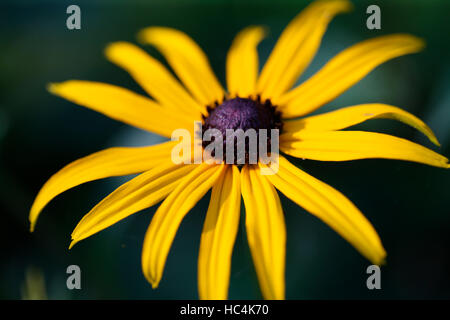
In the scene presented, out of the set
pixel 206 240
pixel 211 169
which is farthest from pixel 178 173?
pixel 206 240

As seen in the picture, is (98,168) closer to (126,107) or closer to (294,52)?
(126,107)

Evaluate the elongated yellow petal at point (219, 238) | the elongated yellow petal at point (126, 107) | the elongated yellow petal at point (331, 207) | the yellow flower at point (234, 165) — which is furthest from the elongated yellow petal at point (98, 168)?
the elongated yellow petal at point (331, 207)

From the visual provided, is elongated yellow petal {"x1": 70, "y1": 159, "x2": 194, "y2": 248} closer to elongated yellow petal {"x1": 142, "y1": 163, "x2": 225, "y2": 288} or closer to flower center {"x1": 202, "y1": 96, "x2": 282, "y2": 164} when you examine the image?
elongated yellow petal {"x1": 142, "y1": 163, "x2": 225, "y2": 288}

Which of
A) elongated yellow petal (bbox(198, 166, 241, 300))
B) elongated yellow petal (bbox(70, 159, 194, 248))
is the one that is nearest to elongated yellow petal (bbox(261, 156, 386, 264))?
elongated yellow petal (bbox(198, 166, 241, 300))

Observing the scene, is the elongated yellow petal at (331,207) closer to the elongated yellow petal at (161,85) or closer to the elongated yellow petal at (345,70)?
the elongated yellow petal at (345,70)

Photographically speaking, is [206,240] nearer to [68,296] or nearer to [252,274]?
[252,274]

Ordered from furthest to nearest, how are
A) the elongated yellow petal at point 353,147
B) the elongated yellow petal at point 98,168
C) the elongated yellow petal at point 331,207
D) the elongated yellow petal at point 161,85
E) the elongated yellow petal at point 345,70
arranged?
the elongated yellow petal at point 161,85 → the elongated yellow petal at point 345,70 → the elongated yellow petal at point 98,168 → the elongated yellow petal at point 353,147 → the elongated yellow petal at point 331,207

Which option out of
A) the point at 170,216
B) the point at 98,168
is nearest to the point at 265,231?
the point at 170,216

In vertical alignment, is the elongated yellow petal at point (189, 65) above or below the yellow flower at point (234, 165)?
above
